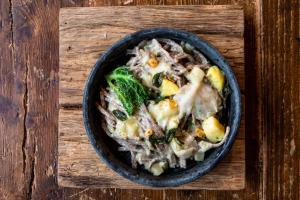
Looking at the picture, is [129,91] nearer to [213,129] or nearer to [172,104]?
[172,104]

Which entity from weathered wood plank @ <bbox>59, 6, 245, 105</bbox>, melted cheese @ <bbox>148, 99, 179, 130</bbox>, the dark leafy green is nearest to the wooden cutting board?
weathered wood plank @ <bbox>59, 6, 245, 105</bbox>

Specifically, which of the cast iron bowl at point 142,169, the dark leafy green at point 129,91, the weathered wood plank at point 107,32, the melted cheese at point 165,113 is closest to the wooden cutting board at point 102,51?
the weathered wood plank at point 107,32

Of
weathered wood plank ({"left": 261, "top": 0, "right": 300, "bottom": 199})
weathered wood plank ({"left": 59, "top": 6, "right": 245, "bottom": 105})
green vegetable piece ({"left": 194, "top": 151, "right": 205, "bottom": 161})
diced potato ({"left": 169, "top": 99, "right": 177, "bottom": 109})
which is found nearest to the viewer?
diced potato ({"left": 169, "top": 99, "right": 177, "bottom": 109})

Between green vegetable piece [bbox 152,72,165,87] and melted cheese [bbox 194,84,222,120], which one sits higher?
green vegetable piece [bbox 152,72,165,87]

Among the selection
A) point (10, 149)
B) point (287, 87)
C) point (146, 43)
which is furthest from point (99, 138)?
point (287, 87)

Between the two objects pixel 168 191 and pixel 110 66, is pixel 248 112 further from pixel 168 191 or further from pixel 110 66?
pixel 110 66

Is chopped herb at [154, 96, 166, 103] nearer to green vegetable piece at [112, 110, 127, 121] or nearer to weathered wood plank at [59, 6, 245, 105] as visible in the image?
green vegetable piece at [112, 110, 127, 121]
